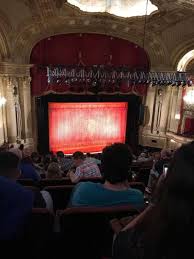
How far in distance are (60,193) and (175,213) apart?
2.04 m

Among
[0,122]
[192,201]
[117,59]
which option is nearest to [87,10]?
[117,59]

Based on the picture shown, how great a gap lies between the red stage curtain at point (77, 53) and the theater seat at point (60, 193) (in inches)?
248

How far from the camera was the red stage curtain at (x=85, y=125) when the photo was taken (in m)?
9.41

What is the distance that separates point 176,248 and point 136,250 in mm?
172

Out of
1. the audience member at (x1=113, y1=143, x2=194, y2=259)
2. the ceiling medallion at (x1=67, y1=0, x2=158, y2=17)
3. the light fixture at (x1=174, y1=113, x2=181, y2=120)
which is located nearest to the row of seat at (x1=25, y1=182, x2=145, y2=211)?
the audience member at (x1=113, y1=143, x2=194, y2=259)

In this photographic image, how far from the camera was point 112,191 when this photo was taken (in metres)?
1.70

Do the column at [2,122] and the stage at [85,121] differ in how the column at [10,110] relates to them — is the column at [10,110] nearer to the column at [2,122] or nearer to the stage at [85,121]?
the column at [2,122]

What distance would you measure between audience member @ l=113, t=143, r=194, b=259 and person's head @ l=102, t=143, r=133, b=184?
0.85 meters

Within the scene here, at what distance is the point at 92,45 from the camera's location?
28.3ft

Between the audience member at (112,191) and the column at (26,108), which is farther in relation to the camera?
the column at (26,108)

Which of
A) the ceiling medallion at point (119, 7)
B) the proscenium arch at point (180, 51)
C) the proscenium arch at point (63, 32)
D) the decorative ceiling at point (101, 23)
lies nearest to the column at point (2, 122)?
the decorative ceiling at point (101, 23)

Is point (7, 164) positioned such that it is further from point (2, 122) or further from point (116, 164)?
point (2, 122)

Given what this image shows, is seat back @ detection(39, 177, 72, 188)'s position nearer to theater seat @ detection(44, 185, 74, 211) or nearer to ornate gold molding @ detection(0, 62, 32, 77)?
theater seat @ detection(44, 185, 74, 211)

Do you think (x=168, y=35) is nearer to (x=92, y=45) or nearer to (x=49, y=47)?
(x=92, y=45)
